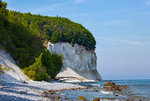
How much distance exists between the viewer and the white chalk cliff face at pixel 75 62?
85.2m

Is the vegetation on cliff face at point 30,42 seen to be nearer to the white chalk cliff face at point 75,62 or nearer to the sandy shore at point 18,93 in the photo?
the white chalk cliff face at point 75,62

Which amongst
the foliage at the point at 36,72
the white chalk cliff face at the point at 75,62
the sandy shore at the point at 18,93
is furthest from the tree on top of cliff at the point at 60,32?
the sandy shore at the point at 18,93

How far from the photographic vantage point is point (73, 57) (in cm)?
9325

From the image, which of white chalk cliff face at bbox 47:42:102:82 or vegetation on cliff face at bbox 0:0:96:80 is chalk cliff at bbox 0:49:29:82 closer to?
vegetation on cliff face at bbox 0:0:96:80

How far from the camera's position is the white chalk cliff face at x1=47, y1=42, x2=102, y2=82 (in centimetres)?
8519

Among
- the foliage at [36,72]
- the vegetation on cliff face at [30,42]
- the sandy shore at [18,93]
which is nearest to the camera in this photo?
the sandy shore at [18,93]

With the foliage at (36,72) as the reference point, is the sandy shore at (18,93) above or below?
below

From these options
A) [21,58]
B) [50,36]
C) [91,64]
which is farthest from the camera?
[91,64]

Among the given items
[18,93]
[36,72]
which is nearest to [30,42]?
[36,72]

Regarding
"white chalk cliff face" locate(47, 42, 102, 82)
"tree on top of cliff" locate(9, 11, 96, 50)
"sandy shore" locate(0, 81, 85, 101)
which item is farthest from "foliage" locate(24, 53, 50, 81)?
"tree on top of cliff" locate(9, 11, 96, 50)

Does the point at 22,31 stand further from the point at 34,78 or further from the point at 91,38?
the point at 91,38

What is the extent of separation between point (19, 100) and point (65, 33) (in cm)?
7933

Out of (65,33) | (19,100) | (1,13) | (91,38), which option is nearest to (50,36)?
(65,33)

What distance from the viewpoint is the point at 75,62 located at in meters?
92.8
